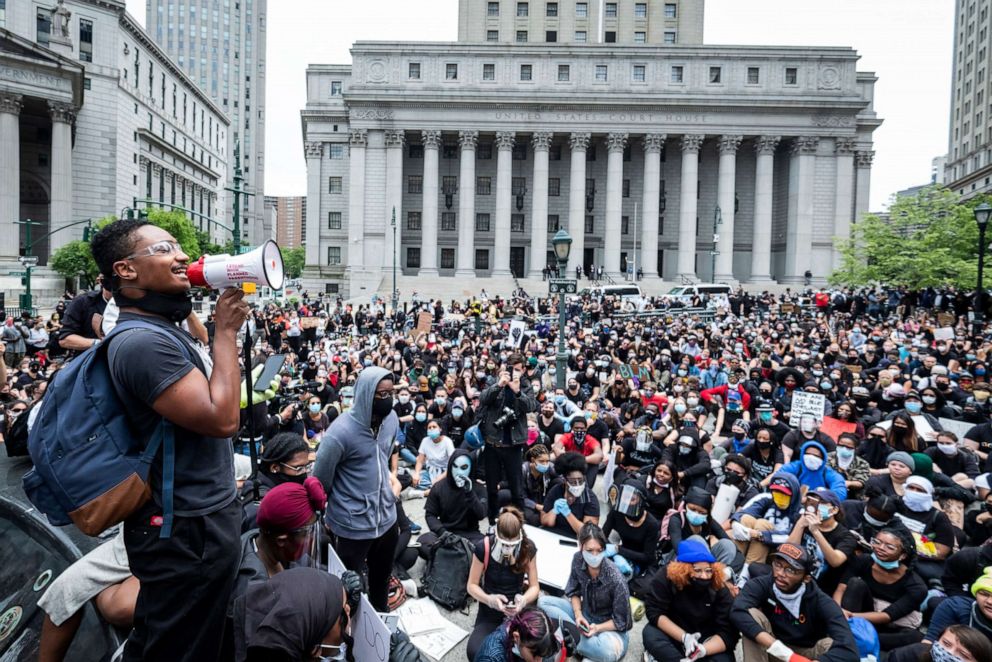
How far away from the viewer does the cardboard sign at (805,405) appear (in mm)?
11445

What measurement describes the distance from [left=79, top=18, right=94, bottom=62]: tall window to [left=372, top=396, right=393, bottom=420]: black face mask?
247 feet

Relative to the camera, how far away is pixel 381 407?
5141 mm

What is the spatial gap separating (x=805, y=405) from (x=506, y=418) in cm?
663

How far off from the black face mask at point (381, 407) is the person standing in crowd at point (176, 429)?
2.60m

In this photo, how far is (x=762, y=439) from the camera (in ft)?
30.8

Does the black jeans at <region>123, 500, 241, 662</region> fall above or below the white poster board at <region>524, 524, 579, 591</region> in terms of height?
above

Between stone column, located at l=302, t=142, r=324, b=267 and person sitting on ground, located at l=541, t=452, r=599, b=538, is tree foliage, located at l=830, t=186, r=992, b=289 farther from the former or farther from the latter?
stone column, located at l=302, t=142, r=324, b=267

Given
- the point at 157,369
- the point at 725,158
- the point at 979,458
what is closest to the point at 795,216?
the point at 725,158

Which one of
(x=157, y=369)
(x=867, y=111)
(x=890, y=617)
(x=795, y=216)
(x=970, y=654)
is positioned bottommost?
(x=890, y=617)

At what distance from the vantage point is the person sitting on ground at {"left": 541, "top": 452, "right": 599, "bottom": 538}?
26.1 ft

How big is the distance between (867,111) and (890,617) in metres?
73.8

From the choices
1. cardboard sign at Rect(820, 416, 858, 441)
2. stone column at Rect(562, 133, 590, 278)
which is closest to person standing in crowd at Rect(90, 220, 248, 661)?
cardboard sign at Rect(820, 416, 858, 441)

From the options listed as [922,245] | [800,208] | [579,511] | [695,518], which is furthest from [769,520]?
[800,208]

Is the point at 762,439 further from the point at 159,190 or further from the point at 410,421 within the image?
the point at 159,190
